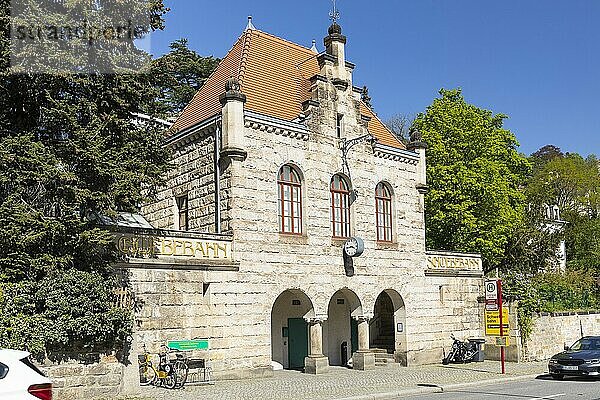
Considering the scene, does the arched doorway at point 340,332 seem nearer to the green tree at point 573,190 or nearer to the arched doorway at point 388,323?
the arched doorway at point 388,323

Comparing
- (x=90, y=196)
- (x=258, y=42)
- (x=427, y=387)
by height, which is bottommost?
(x=427, y=387)

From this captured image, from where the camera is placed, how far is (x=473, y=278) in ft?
104

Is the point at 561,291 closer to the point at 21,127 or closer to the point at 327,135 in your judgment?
the point at 327,135

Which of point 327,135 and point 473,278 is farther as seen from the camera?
point 473,278

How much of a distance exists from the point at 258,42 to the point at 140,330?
1310cm

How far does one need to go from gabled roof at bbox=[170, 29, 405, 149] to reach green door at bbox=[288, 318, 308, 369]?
769 cm

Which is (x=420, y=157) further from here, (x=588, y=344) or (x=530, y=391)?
(x=530, y=391)

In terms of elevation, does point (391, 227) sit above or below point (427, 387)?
above

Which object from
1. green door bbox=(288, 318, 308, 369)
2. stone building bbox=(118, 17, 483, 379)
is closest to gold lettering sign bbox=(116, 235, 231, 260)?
stone building bbox=(118, 17, 483, 379)

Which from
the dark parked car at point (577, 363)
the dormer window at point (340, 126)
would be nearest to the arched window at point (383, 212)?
the dormer window at point (340, 126)

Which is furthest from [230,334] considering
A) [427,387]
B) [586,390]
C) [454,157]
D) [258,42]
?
[454,157]

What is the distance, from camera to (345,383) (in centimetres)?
2164

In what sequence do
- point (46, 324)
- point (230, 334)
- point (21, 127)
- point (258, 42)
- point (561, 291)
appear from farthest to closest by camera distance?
point (561, 291) < point (258, 42) < point (230, 334) < point (21, 127) < point (46, 324)

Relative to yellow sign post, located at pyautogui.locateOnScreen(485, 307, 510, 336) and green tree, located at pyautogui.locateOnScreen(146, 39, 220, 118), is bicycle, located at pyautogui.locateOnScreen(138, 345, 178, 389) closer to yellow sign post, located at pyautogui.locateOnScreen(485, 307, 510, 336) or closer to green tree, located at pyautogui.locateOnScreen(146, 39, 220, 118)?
yellow sign post, located at pyautogui.locateOnScreen(485, 307, 510, 336)
